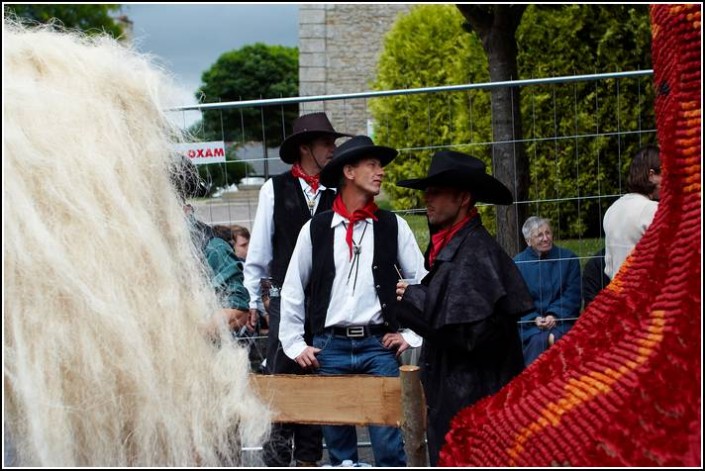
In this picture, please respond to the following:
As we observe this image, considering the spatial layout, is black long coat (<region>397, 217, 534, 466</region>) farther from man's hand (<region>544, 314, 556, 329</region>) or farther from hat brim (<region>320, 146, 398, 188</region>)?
man's hand (<region>544, 314, 556, 329</region>)

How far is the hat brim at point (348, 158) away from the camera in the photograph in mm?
4512

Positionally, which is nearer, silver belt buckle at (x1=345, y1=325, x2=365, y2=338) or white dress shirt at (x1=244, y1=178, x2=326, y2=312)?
silver belt buckle at (x1=345, y1=325, x2=365, y2=338)

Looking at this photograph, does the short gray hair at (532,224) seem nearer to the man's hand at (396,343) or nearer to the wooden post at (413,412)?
the man's hand at (396,343)

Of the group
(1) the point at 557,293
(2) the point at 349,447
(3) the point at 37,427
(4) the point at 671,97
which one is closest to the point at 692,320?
(4) the point at 671,97

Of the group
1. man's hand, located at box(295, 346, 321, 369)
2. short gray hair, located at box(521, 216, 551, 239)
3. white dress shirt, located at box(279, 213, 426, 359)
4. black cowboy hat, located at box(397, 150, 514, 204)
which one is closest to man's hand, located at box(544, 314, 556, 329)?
short gray hair, located at box(521, 216, 551, 239)

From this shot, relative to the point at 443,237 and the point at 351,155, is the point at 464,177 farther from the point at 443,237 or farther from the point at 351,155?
the point at 351,155

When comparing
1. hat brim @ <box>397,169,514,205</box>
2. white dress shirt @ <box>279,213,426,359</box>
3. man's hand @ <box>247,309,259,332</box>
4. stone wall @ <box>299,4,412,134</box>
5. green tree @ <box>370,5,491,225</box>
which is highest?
stone wall @ <box>299,4,412,134</box>

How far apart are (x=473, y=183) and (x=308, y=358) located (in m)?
1.30

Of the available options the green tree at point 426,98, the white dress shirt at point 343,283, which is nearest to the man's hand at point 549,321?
the green tree at point 426,98

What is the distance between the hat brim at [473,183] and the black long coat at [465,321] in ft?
0.62

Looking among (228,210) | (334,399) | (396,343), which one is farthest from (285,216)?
(334,399)

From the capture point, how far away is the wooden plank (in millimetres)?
2855

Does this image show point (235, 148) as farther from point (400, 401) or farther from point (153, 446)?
point (153, 446)

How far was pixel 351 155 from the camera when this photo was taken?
4500 millimetres
